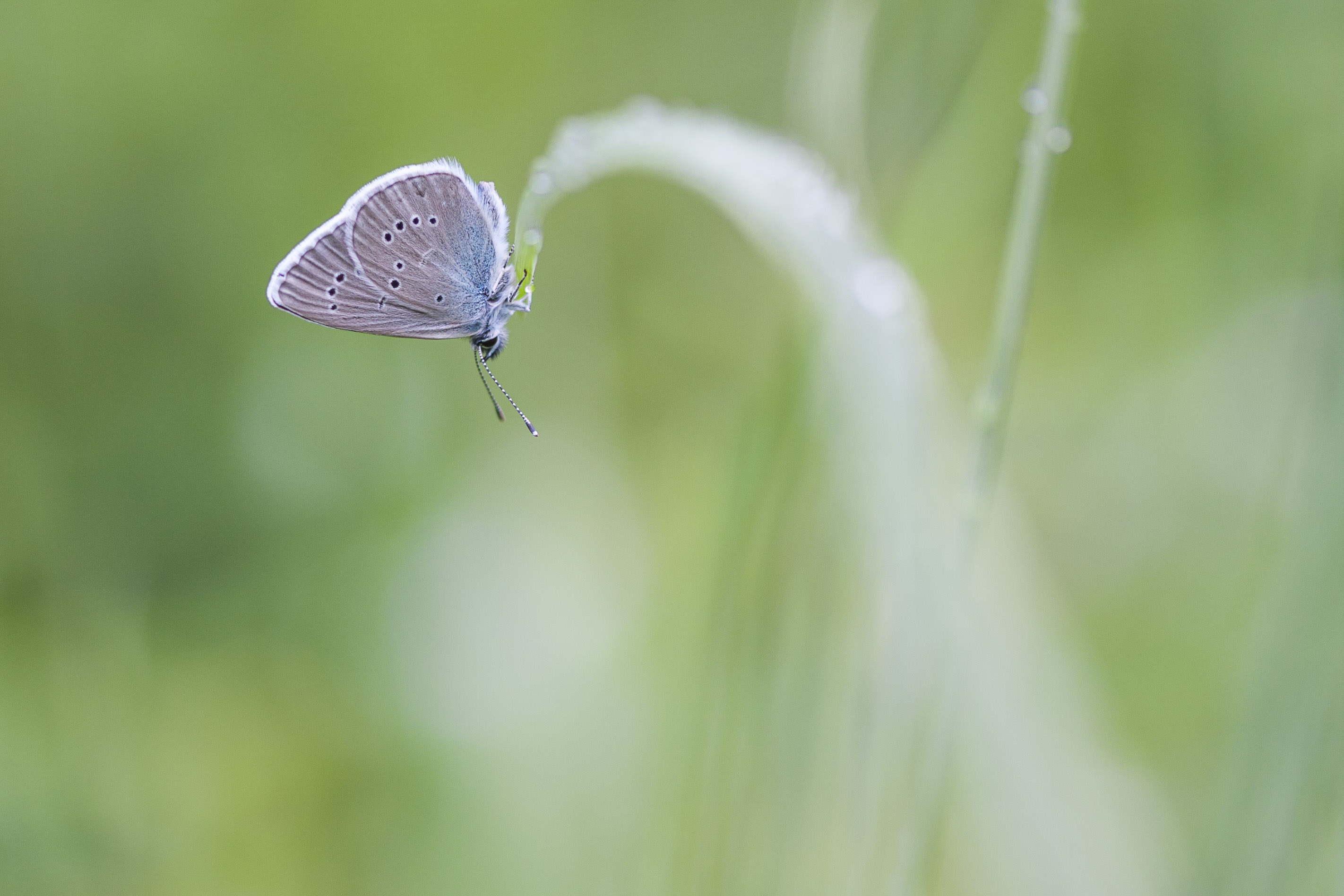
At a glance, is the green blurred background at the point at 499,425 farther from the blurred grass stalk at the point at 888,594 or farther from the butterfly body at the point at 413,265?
the butterfly body at the point at 413,265

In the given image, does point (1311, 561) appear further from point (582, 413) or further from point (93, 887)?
point (93, 887)

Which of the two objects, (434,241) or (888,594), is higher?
(434,241)

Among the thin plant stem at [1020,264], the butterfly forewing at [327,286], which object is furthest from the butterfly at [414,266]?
the thin plant stem at [1020,264]

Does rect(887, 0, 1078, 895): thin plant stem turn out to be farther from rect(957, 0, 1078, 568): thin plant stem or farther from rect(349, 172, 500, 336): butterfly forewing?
rect(349, 172, 500, 336): butterfly forewing

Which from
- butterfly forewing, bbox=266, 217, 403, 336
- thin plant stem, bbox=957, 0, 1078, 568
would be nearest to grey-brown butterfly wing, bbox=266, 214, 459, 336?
butterfly forewing, bbox=266, 217, 403, 336

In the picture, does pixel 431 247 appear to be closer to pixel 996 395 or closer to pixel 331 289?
pixel 331 289

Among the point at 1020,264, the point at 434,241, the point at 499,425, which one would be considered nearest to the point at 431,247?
the point at 434,241
